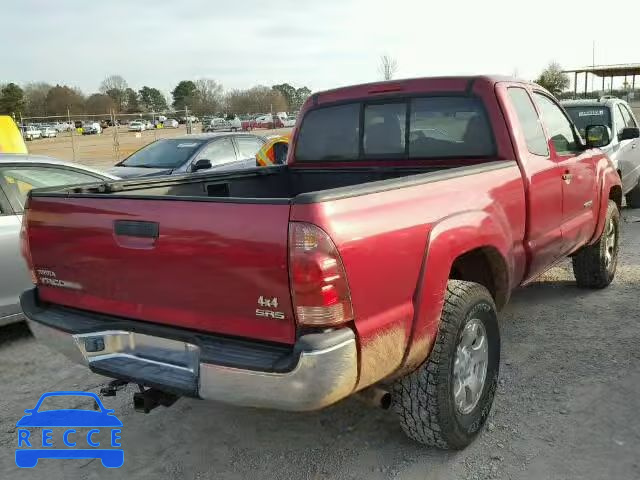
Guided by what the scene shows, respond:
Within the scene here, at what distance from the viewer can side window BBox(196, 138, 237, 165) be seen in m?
9.89

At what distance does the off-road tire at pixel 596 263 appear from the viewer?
550 cm

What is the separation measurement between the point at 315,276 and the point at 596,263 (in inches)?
165

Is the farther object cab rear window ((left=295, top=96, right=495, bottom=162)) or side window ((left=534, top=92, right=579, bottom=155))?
side window ((left=534, top=92, right=579, bottom=155))

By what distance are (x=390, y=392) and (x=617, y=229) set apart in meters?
4.00

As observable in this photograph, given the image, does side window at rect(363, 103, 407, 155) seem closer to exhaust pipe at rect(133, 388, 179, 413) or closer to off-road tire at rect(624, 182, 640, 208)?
exhaust pipe at rect(133, 388, 179, 413)

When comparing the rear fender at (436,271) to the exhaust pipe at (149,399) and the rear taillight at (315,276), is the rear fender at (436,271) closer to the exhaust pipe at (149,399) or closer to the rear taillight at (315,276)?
the rear taillight at (315,276)

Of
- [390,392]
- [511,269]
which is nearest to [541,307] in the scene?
[511,269]

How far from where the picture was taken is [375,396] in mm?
2771

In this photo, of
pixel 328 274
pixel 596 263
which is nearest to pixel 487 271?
pixel 328 274

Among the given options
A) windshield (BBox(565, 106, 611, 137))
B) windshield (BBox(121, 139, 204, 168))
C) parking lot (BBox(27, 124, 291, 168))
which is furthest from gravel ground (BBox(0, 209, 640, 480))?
parking lot (BBox(27, 124, 291, 168))

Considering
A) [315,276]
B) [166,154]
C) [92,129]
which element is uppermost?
[92,129]

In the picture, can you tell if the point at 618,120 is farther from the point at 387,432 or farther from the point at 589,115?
the point at 387,432

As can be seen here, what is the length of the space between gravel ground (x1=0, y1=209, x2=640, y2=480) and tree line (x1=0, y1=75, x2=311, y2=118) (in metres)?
41.0

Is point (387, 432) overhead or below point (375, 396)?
below
